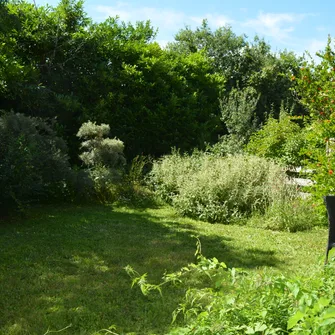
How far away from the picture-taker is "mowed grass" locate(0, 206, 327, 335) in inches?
150

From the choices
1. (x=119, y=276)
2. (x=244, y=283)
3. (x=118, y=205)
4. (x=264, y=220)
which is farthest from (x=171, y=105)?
Result: (x=244, y=283)

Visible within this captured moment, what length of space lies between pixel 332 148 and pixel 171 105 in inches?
239

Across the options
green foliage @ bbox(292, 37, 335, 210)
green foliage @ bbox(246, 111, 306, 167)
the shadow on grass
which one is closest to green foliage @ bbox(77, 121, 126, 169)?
the shadow on grass

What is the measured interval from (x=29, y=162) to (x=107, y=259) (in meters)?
2.95

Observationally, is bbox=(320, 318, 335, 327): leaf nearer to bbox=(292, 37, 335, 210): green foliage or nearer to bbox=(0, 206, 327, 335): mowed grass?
bbox=(0, 206, 327, 335): mowed grass

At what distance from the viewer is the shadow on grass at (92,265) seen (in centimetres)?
379

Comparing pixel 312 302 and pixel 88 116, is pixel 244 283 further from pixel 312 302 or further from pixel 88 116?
pixel 88 116

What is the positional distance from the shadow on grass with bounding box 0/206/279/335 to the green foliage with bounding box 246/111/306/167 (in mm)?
3748

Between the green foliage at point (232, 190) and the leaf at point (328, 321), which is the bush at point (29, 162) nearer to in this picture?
the green foliage at point (232, 190)

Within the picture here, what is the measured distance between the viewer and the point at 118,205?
924 cm

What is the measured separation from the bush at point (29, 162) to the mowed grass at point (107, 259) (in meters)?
0.52

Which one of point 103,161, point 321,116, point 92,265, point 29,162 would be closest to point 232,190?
point 321,116

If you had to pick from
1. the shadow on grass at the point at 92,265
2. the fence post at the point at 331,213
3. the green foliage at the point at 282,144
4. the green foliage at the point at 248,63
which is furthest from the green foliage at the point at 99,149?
the green foliage at the point at 248,63

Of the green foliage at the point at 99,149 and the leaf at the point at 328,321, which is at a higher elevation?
the green foliage at the point at 99,149
